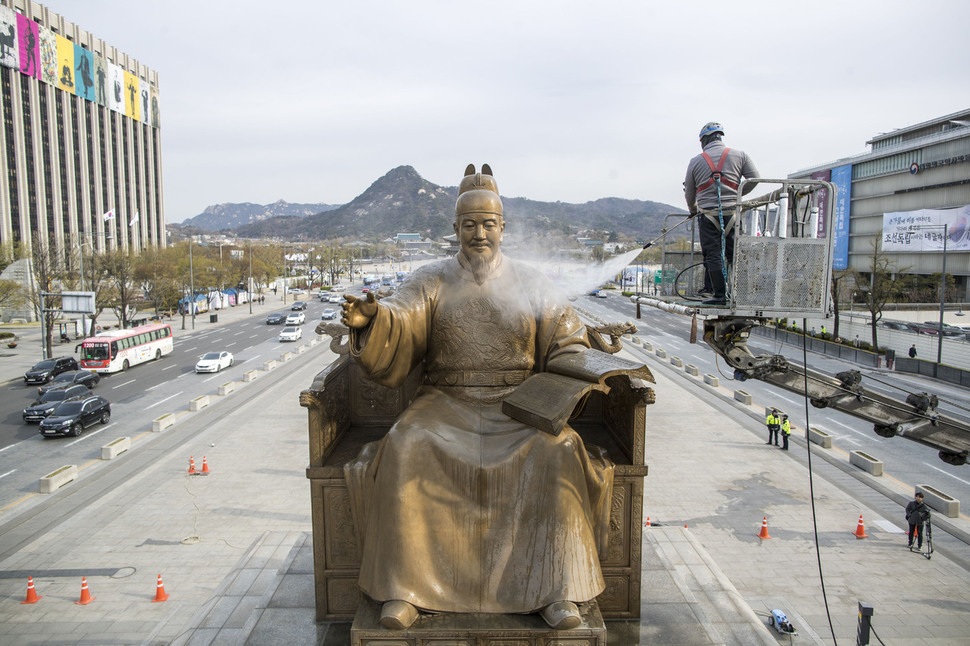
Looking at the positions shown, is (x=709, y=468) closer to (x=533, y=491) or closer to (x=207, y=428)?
(x=533, y=491)

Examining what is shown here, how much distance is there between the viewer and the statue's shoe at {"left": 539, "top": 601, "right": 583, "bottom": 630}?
198 inches

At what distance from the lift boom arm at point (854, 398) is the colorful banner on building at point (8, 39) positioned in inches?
2197

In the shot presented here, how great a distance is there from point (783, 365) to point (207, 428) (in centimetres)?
1680

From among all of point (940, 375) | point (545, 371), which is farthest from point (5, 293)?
point (940, 375)

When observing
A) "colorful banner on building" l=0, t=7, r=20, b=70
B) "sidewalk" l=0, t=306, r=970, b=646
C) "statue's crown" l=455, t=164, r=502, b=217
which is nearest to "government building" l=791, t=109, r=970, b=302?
"sidewalk" l=0, t=306, r=970, b=646

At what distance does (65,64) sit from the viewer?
5216 cm

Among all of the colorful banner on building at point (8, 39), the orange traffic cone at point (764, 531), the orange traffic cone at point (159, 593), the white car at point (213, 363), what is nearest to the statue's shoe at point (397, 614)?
the orange traffic cone at point (159, 593)

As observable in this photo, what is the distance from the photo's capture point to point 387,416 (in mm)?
8031

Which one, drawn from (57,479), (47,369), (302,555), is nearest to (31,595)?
(302,555)

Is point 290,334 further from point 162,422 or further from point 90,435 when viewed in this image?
point 90,435

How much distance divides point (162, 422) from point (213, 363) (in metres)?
9.88

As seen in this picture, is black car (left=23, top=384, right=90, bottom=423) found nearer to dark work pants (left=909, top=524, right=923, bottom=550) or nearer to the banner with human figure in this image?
dark work pants (left=909, top=524, right=923, bottom=550)

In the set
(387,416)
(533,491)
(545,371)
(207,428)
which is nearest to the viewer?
(533,491)

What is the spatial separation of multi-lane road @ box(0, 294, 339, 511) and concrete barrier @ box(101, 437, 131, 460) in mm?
450
